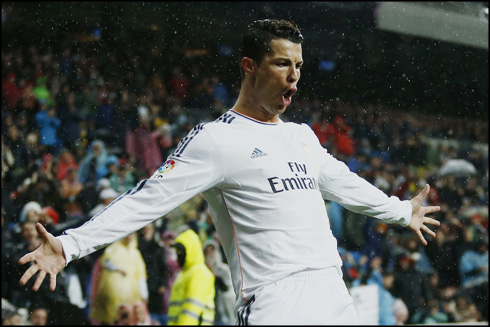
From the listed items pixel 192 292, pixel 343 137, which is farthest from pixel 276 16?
pixel 192 292

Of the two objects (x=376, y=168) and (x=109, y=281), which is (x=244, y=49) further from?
(x=376, y=168)

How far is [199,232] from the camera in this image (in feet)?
28.2

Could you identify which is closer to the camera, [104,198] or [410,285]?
[104,198]

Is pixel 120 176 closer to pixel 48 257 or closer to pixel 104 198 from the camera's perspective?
pixel 104 198

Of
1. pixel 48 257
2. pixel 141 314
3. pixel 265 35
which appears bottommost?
pixel 141 314

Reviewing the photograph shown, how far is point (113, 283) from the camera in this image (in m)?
7.51

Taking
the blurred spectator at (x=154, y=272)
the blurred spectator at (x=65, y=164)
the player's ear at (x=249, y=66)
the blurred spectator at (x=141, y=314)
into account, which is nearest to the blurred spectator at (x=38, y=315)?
the blurred spectator at (x=141, y=314)

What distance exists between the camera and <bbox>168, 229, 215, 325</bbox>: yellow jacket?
6.73 m

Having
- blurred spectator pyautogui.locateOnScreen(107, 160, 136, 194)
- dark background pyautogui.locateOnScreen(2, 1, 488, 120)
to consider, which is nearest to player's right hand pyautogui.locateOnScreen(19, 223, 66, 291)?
blurred spectator pyautogui.locateOnScreen(107, 160, 136, 194)

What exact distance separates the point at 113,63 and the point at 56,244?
9186 millimetres

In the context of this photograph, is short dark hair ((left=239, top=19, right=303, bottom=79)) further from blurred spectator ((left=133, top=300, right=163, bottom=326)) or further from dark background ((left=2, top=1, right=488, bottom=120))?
dark background ((left=2, top=1, right=488, bottom=120))

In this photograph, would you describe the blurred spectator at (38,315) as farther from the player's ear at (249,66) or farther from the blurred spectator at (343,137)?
the blurred spectator at (343,137)

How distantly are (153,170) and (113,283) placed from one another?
238 centimetres

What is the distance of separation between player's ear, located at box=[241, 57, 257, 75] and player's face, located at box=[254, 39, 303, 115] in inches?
2.6
